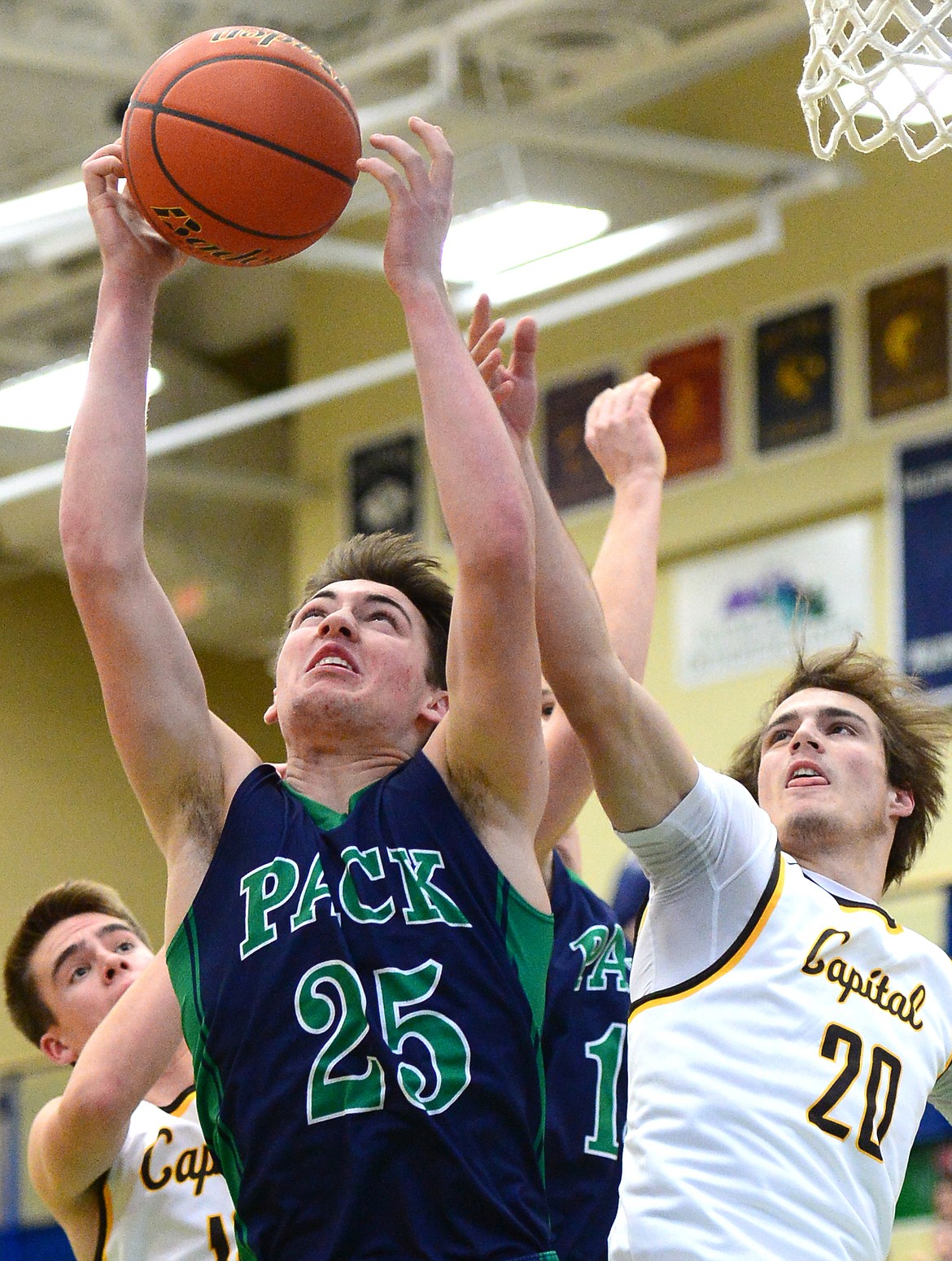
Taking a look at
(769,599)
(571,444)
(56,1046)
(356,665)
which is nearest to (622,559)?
(356,665)

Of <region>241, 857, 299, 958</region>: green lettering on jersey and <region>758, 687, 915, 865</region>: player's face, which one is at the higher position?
<region>758, 687, 915, 865</region>: player's face

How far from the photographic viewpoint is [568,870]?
12.5ft

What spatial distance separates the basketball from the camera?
119 inches

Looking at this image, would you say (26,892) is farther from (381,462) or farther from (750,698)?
(750,698)

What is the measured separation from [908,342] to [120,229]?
6915 mm

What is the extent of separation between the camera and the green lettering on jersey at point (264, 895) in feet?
8.70

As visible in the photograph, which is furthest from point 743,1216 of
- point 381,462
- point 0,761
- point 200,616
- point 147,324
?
point 0,761

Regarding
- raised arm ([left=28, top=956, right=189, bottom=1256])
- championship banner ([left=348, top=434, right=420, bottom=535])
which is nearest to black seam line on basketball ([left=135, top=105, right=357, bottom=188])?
raised arm ([left=28, top=956, right=189, bottom=1256])

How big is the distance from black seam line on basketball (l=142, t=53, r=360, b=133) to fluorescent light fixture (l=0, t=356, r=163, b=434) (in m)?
7.71

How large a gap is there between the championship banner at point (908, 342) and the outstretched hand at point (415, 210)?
6.77 m

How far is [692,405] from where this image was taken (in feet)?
33.9

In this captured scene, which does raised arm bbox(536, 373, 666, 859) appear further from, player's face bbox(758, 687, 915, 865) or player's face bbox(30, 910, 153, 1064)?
player's face bbox(30, 910, 153, 1064)

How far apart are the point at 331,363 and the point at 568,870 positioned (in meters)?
8.78

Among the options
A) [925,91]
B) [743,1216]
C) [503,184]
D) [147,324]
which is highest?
[503,184]
